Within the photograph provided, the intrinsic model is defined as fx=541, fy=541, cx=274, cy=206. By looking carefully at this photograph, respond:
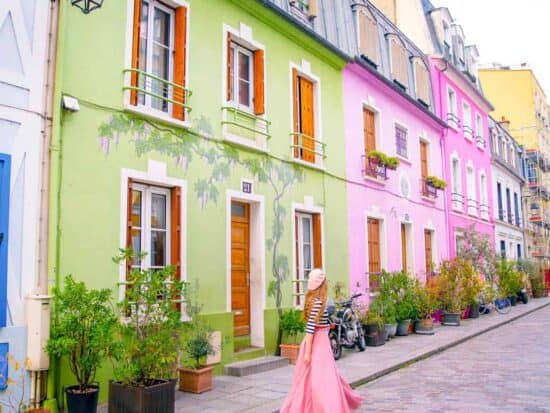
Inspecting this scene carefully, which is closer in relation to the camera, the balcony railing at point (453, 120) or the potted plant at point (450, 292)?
the potted plant at point (450, 292)

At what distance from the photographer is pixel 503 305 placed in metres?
21.8

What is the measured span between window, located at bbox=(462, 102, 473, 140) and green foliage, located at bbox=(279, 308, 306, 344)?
15277 mm

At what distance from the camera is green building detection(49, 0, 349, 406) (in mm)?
6906

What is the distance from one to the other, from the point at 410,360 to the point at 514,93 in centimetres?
3213

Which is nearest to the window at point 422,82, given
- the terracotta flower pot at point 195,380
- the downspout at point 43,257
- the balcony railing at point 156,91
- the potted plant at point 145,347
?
the balcony railing at point 156,91

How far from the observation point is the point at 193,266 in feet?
27.6

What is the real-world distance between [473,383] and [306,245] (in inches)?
181

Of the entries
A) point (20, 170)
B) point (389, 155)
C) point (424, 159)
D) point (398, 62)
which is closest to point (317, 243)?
point (389, 155)

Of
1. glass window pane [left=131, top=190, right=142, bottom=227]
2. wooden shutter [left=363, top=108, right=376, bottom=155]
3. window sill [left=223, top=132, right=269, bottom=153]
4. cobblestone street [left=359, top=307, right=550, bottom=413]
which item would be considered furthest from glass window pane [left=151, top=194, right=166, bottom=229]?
wooden shutter [left=363, top=108, right=376, bottom=155]

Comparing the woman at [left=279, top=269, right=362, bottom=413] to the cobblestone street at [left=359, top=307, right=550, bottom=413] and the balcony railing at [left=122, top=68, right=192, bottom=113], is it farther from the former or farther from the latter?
the balcony railing at [left=122, top=68, right=192, bottom=113]

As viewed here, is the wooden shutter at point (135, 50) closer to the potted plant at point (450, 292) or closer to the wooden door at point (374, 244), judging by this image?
the wooden door at point (374, 244)

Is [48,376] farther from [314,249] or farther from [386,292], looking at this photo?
[386,292]

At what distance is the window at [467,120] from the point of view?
22786 millimetres

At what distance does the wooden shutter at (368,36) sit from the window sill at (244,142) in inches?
222
